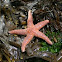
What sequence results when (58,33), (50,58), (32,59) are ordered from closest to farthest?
(50,58)
(32,59)
(58,33)

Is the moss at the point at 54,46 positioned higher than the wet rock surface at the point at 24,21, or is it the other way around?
the wet rock surface at the point at 24,21

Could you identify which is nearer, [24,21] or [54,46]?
[54,46]

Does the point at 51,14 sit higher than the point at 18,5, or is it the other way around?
the point at 18,5

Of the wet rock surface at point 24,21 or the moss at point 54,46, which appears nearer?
the wet rock surface at point 24,21

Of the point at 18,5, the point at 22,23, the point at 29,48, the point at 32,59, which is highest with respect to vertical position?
the point at 18,5

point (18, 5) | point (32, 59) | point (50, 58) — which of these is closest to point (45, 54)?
point (50, 58)

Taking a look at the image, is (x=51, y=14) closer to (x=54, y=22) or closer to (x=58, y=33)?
(x=54, y=22)

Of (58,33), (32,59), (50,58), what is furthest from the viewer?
(58,33)

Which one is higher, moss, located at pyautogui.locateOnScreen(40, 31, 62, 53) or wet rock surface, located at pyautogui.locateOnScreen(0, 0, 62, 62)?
wet rock surface, located at pyautogui.locateOnScreen(0, 0, 62, 62)

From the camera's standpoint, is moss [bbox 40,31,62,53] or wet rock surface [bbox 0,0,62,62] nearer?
wet rock surface [bbox 0,0,62,62]

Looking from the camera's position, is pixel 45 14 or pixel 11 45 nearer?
pixel 11 45

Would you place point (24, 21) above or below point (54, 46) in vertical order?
above
